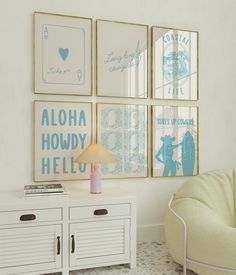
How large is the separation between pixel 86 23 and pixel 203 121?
4.86ft

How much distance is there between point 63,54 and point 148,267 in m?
1.88

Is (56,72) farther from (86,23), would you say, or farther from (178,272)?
(178,272)

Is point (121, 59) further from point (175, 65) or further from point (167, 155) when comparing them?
point (167, 155)

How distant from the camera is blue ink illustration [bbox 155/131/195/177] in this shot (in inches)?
125

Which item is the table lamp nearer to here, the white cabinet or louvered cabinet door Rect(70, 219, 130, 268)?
the white cabinet

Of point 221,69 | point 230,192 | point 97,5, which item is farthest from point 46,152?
point 221,69

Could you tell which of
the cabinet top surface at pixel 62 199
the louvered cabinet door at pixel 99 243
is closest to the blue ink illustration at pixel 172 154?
the cabinet top surface at pixel 62 199

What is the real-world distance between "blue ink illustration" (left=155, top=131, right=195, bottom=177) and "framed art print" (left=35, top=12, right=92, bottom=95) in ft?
2.90

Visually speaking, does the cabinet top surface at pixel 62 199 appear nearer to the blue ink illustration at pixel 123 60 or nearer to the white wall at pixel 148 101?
the white wall at pixel 148 101

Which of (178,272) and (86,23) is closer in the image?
(178,272)

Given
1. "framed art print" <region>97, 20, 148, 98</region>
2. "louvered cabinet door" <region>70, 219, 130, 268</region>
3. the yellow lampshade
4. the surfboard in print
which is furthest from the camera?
the surfboard in print

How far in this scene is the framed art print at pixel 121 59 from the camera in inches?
116

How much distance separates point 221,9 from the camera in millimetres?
3398

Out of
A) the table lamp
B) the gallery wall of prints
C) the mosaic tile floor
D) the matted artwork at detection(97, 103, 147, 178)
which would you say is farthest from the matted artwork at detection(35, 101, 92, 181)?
the mosaic tile floor
